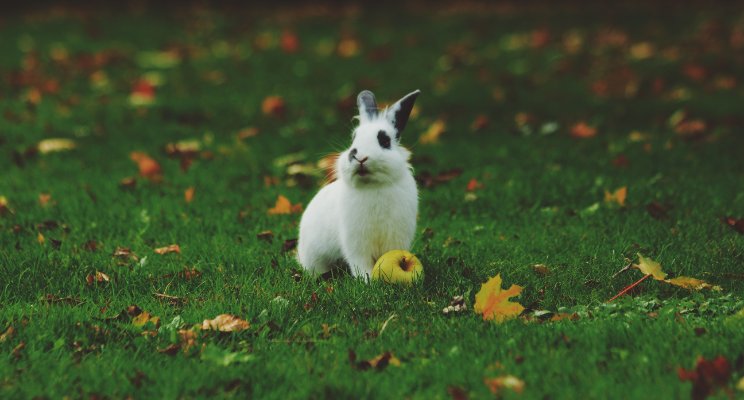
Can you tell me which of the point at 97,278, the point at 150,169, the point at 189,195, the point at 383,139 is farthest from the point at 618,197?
the point at 150,169

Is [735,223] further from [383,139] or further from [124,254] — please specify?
[124,254]

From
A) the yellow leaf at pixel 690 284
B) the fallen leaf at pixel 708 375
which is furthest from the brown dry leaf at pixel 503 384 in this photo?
the yellow leaf at pixel 690 284

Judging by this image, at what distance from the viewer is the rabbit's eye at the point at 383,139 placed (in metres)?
3.63

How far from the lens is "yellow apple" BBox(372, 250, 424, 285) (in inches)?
143

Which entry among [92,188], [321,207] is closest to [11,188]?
[92,188]

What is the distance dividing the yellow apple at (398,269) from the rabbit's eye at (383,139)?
0.47 meters

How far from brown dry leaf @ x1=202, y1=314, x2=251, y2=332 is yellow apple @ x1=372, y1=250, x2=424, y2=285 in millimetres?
668

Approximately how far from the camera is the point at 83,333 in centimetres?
320

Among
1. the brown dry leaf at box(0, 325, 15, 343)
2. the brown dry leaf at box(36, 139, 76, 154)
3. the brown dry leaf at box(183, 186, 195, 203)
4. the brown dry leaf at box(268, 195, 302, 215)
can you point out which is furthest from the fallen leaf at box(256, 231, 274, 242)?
the brown dry leaf at box(36, 139, 76, 154)

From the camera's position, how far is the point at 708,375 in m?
2.67

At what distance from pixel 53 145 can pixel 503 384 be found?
488cm

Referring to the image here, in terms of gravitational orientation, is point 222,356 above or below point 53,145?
above

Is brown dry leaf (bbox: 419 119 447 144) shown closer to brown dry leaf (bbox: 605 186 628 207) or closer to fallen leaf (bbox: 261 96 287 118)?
fallen leaf (bbox: 261 96 287 118)

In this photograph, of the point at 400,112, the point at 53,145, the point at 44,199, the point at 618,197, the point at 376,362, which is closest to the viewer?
the point at 376,362
